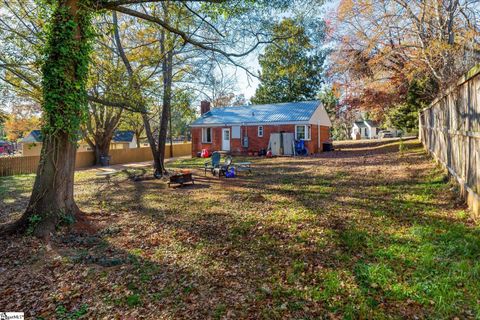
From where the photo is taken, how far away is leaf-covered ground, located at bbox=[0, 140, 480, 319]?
10.0 ft

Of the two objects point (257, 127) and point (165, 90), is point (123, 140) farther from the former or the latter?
point (165, 90)

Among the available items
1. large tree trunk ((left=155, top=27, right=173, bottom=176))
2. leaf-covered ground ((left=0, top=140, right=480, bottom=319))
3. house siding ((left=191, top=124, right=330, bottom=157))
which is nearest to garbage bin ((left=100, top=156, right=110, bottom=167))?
house siding ((left=191, top=124, right=330, bottom=157))

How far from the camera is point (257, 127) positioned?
72.6ft

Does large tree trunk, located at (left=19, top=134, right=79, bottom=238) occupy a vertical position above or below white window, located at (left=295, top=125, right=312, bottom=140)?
below

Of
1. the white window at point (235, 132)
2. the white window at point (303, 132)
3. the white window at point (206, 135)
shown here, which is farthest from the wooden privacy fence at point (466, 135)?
the white window at point (206, 135)

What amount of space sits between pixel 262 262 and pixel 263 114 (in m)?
19.9

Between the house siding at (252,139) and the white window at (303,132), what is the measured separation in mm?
302

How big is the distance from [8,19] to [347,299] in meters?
11.5

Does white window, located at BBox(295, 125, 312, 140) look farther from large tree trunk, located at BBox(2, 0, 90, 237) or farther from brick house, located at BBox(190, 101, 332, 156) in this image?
large tree trunk, located at BBox(2, 0, 90, 237)

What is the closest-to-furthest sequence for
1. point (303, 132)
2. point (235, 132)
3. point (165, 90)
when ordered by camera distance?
point (165, 90)
point (303, 132)
point (235, 132)

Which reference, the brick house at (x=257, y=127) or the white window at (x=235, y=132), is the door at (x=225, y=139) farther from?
the white window at (x=235, y=132)

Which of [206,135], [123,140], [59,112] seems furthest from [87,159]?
[59,112]

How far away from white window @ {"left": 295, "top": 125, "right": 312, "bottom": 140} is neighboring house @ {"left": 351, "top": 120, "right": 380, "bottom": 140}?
1554 inches

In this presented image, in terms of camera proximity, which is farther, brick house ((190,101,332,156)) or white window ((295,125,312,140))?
brick house ((190,101,332,156))
